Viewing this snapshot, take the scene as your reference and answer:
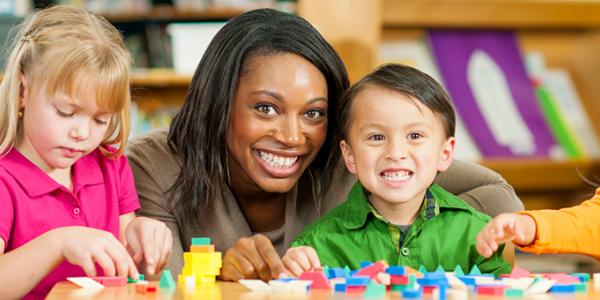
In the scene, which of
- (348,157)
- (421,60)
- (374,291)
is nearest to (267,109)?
(348,157)

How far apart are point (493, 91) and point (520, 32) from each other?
38 cm

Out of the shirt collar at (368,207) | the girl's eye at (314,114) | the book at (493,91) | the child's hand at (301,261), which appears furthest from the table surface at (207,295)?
the book at (493,91)

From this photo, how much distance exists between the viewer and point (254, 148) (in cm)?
231

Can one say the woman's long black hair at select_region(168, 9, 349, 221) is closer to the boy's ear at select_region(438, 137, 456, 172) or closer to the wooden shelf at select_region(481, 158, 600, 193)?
the boy's ear at select_region(438, 137, 456, 172)

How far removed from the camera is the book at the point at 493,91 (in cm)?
488

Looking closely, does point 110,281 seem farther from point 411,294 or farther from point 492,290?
point 492,290

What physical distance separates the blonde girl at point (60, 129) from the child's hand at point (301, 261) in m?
0.22

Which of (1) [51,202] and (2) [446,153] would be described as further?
(2) [446,153]

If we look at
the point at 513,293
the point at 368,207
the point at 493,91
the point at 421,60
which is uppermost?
the point at 421,60

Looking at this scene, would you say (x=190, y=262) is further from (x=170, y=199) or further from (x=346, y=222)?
(x=170, y=199)

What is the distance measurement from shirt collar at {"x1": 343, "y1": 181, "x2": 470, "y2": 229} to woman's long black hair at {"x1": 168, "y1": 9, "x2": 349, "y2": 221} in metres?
0.30

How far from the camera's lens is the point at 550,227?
5.74 feet

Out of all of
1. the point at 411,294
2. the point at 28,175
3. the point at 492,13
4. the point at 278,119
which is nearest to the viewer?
the point at 411,294

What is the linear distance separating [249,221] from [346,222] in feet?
1.56
